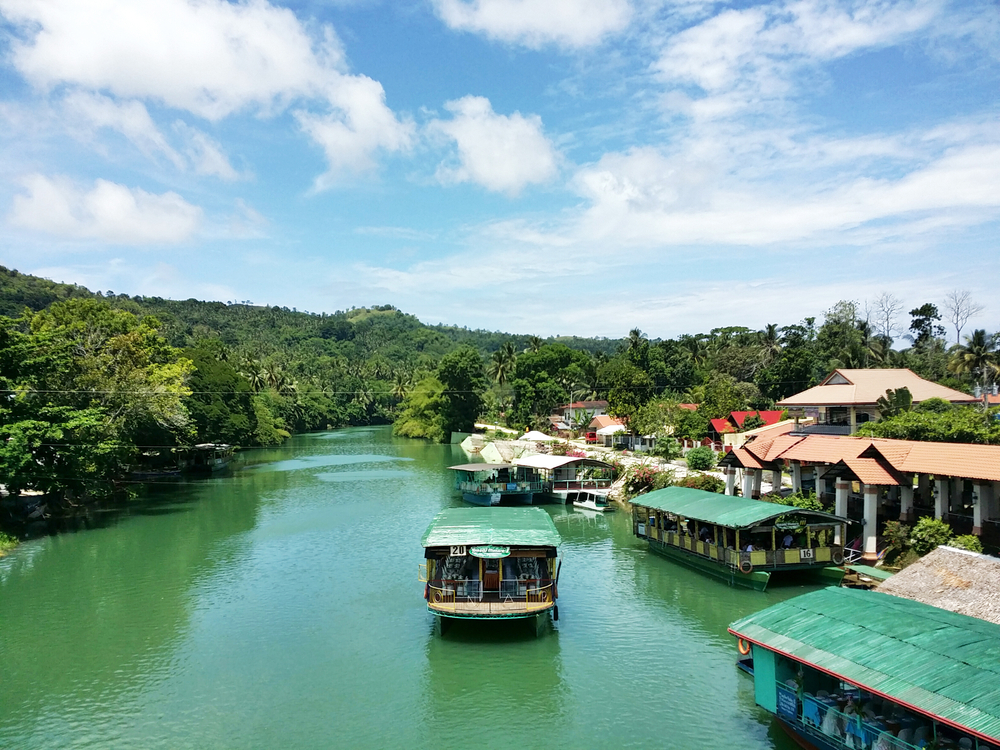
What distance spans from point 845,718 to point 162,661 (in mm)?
15628

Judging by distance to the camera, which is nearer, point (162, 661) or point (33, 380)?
point (162, 661)

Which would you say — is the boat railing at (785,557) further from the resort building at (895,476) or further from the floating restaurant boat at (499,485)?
the floating restaurant boat at (499,485)

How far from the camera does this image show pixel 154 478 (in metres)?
51.7

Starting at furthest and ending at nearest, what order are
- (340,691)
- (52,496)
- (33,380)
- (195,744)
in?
(52,496) < (33,380) < (340,691) < (195,744)

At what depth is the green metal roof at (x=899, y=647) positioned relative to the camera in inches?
383

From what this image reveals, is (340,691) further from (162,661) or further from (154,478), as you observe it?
(154,478)

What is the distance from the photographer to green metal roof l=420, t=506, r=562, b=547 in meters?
19.1

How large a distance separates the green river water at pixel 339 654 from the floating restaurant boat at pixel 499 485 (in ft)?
26.8

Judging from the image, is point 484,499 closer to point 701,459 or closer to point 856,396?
point 701,459

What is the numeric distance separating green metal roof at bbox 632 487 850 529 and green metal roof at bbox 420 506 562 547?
5.46m

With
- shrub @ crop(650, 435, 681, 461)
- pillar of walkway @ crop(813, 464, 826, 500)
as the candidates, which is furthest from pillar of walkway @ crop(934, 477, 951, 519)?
shrub @ crop(650, 435, 681, 461)

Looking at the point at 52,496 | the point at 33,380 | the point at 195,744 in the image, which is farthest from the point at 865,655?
the point at 52,496

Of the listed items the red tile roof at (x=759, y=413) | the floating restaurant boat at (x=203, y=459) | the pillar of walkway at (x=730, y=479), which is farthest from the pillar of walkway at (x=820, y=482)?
the floating restaurant boat at (x=203, y=459)

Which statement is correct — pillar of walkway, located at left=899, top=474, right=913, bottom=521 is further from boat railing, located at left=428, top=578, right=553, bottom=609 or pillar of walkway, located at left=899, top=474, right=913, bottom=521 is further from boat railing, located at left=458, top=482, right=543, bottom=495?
boat railing, located at left=458, top=482, right=543, bottom=495
